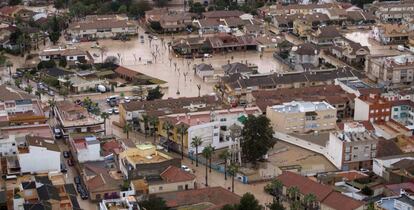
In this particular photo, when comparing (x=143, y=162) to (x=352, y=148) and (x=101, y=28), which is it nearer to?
(x=352, y=148)

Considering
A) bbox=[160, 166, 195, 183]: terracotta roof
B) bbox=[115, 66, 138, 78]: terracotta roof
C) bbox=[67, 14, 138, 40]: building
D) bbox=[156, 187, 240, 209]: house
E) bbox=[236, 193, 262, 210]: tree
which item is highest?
bbox=[67, 14, 138, 40]: building

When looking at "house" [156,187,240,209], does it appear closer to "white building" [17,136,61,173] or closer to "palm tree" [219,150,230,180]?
"palm tree" [219,150,230,180]

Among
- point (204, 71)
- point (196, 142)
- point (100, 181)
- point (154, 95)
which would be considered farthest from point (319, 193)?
point (204, 71)

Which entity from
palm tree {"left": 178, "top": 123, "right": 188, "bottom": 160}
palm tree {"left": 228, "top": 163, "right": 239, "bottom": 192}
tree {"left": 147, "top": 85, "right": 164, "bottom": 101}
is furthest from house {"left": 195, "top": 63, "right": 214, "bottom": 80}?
palm tree {"left": 228, "top": 163, "right": 239, "bottom": 192}

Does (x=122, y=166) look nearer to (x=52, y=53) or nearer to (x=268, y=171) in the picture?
(x=268, y=171)

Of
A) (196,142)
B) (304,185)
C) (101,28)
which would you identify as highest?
(101,28)

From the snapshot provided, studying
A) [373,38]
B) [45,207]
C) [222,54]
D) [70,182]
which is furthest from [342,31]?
[45,207]

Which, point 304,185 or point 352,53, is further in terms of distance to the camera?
point 352,53
